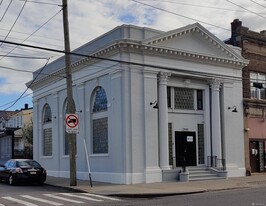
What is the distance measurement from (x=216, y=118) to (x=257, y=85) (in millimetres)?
4930

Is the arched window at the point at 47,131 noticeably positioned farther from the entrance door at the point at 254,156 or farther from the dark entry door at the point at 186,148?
the entrance door at the point at 254,156

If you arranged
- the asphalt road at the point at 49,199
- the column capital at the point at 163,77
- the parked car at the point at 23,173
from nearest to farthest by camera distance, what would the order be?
the asphalt road at the point at 49,199 → the parked car at the point at 23,173 → the column capital at the point at 163,77

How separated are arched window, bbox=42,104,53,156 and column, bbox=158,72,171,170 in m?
11.8

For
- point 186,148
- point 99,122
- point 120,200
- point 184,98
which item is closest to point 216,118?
point 184,98

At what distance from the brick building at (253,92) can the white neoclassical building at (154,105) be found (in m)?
0.93

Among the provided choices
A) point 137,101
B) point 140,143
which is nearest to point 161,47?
point 137,101

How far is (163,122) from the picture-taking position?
2495 cm

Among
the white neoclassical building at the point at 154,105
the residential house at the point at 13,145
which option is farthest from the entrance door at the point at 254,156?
the residential house at the point at 13,145

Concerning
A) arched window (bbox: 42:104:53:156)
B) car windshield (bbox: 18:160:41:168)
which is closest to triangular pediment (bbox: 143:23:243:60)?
car windshield (bbox: 18:160:41:168)

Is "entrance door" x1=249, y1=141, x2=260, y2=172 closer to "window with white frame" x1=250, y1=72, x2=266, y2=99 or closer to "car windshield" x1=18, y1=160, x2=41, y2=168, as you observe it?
"window with white frame" x1=250, y1=72, x2=266, y2=99

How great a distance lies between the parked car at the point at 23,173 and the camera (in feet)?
78.5

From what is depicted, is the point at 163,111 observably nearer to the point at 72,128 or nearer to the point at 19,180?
the point at 72,128

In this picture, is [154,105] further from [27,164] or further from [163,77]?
[27,164]

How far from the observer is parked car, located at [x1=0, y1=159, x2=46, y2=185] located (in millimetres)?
23938
